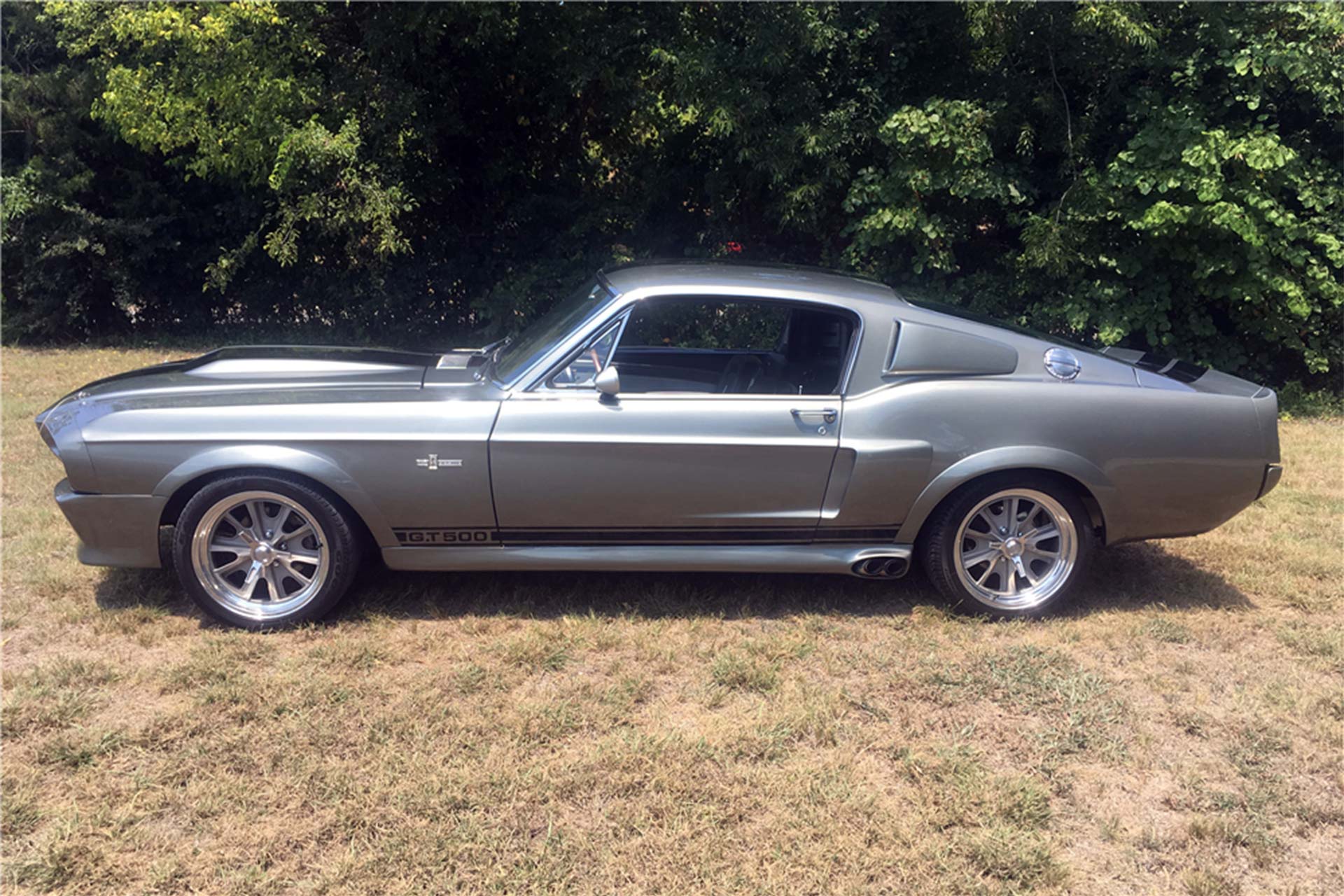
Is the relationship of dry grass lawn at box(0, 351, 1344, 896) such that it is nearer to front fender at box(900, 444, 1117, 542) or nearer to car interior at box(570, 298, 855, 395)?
front fender at box(900, 444, 1117, 542)

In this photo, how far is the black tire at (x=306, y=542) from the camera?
435 centimetres

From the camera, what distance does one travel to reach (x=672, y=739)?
3.70 meters

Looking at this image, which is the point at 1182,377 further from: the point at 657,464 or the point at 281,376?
the point at 281,376

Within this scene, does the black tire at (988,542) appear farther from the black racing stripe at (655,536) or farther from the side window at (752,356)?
the side window at (752,356)

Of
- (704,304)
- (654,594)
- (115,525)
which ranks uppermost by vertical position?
(704,304)

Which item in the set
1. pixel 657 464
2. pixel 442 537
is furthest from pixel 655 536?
pixel 442 537

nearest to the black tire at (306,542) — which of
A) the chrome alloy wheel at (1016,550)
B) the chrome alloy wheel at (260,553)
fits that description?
the chrome alloy wheel at (260,553)

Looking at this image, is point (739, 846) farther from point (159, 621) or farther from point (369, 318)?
point (369, 318)

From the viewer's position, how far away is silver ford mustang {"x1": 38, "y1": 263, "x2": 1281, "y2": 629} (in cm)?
438

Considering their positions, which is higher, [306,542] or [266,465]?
[266,465]

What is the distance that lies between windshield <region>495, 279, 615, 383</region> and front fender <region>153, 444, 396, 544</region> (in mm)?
794

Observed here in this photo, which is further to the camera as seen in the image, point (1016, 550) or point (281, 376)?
point (281, 376)

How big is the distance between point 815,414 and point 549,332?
126cm

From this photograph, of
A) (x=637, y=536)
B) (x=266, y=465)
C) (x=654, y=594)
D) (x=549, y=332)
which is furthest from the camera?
(x=654, y=594)
